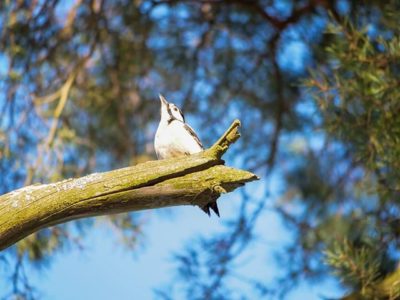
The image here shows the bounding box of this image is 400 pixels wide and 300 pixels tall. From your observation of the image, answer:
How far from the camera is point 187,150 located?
372 centimetres

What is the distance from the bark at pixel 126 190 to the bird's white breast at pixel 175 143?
0.97 m

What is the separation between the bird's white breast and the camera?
12.2 ft

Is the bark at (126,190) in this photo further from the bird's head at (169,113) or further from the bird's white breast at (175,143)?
the bird's head at (169,113)

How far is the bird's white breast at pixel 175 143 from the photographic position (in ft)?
12.2

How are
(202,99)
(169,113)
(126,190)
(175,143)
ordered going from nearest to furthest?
(126,190) → (175,143) → (169,113) → (202,99)

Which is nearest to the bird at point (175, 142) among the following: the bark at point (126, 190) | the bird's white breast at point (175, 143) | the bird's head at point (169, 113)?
the bird's white breast at point (175, 143)

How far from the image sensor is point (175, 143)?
373cm

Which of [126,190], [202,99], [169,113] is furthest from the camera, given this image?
[202,99]

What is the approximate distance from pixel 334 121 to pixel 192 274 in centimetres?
133

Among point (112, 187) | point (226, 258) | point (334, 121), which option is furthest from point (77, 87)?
point (112, 187)

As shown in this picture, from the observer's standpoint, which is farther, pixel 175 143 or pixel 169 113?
pixel 169 113

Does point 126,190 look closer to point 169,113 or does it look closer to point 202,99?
point 169,113

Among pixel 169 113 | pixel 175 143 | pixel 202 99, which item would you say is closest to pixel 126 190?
pixel 175 143

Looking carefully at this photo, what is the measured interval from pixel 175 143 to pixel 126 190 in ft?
3.43
